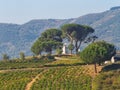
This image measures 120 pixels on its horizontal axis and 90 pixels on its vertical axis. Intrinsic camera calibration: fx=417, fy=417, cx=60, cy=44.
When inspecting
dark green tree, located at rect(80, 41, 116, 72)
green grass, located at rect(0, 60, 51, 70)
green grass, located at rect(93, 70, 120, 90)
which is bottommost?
green grass, located at rect(93, 70, 120, 90)

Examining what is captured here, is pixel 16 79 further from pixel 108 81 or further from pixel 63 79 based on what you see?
pixel 108 81

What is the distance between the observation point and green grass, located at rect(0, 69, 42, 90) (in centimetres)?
10489

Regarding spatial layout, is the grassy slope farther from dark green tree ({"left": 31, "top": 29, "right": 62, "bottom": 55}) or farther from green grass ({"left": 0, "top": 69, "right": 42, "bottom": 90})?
dark green tree ({"left": 31, "top": 29, "right": 62, "bottom": 55})

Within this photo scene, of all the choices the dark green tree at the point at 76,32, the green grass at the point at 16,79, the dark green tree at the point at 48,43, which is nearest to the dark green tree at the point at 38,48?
the dark green tree at the point at 48,43

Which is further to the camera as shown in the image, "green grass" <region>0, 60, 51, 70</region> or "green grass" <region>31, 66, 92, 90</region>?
"green grass" <region>0, 60, 51, 70</region>

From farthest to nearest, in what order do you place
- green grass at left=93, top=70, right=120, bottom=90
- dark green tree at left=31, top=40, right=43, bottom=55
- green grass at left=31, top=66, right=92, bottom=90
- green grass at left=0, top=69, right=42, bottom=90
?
dark green tree at left=31, top=40, right=43, bottom=55
green grass at left=0, top=69, right=42, bottom=90
green grass at left=31, top=66, right=92, bottom=90
green grass at left=93, top=70, right=120, bottom=90

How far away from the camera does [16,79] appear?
11088 centimetres

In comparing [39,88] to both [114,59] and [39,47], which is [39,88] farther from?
[39,47]

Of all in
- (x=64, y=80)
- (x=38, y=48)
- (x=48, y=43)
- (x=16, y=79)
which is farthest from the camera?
(x=48, y=43)

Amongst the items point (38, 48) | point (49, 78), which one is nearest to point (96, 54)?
point (49, 78)

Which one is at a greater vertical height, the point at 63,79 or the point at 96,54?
the point at 96,54

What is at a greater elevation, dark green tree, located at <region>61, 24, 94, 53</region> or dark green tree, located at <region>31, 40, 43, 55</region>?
dark green tree, located at <region>61, 24, 94, 53</region>

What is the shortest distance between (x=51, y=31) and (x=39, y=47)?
56.6 ft

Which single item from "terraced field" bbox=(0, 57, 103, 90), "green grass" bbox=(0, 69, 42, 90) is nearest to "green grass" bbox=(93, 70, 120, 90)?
"terraced field" bbox=(0, 57, 103, 90)
